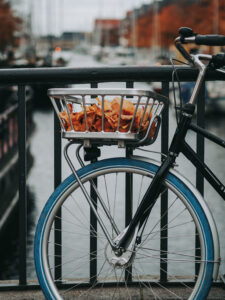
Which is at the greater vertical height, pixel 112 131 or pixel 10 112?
pixel 112 131

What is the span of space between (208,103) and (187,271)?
17.3m

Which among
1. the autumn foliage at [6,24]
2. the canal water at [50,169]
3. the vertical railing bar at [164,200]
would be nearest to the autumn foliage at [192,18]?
the autumn foliage at [6,24]

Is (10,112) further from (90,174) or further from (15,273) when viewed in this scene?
(90,174)

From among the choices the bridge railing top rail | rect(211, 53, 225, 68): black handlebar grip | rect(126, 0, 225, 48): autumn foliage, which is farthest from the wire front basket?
rect(126, 0, 225, 48): autumn foliage

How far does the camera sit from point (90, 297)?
321 centimetres

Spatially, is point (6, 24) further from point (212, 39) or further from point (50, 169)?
point (212, 39)

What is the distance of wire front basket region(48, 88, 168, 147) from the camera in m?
2.45

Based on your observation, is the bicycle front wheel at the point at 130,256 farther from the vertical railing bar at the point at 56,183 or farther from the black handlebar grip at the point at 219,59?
the black handlebar grip at the point at 219,59

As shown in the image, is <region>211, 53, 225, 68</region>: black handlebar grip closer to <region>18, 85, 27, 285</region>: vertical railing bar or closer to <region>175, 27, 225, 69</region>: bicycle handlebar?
<region>175, 27, 225, 69</region>: bicycle handlebar

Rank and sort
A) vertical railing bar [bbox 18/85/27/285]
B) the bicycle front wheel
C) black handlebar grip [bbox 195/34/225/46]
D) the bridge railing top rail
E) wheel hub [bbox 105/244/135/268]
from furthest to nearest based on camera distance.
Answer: vertical railing bar [bbox 18/85/27/285] → the bridge railing top rail → wheel hub [bbox 105/244/135/268] → the bicycle front wheel → black handlebar grip [bbox 195/34/225/46]

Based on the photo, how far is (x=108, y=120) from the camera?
98.3 inches

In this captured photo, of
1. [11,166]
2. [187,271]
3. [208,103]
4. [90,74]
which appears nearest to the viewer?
[90,74]

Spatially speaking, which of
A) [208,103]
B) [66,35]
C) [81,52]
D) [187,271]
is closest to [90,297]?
[187,271]

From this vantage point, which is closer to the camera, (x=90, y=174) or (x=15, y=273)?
(x=90, y=174)
